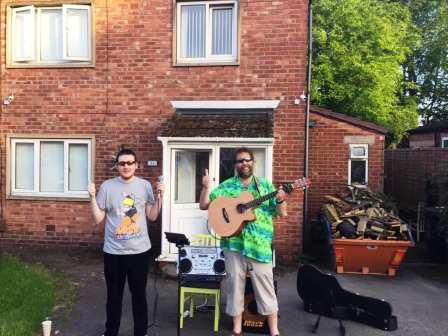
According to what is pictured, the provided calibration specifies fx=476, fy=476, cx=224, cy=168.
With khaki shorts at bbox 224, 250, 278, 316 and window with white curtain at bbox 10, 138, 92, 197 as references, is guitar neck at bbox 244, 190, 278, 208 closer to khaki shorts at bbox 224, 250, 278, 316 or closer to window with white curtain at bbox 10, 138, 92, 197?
khaki shorts at bbox 224, 250, 278, 316

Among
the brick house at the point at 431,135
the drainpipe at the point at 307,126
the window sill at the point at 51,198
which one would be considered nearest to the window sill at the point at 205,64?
the drainpipe at the point at 307,126

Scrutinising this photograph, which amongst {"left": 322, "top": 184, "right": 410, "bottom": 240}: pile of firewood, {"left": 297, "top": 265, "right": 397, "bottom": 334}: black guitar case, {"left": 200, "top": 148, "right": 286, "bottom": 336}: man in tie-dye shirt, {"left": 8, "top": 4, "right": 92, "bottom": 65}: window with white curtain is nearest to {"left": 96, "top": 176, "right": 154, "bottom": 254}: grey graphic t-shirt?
{"left": 200, "top": 148, "right": 286, "bottom": 336}: man in tie-dye shirt

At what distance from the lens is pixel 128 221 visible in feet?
15.8

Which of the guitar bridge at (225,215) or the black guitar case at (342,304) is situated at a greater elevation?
the guitar bridge at (225,215)

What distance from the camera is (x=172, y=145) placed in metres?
8.27

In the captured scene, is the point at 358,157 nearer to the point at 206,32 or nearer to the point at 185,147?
the point at 185,147

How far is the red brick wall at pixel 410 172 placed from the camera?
1255cm

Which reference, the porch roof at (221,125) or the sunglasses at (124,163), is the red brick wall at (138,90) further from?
the sunglasses at (124,163)

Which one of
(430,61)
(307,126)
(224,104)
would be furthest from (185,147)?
(430,61)

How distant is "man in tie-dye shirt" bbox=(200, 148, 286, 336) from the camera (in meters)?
4.76

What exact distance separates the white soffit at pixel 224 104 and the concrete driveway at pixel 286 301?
9.72ft

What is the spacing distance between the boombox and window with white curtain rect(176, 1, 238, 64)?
450cm

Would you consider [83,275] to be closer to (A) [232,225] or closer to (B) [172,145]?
(B) [172,145]

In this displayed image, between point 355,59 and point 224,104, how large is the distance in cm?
1143
